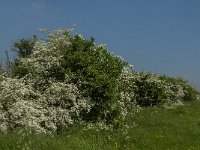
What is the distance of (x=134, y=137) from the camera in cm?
2083

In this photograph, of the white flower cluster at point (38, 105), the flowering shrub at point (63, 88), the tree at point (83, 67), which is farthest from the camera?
the tree at point (83, 67)

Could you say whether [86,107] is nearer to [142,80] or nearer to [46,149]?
[46,149]

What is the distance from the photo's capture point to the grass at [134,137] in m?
16.1

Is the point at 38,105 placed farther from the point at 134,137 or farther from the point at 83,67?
the point at 134,137

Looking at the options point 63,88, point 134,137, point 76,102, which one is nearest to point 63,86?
point 63,88

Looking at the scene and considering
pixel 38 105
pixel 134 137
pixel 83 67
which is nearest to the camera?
pixel 38 105

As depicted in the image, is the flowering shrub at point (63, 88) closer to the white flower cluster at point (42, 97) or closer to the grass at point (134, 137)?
the white flower cluster at point (42, 97)

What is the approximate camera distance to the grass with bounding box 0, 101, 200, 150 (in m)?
16.1

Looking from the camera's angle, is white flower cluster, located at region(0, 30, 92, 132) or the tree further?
the tree

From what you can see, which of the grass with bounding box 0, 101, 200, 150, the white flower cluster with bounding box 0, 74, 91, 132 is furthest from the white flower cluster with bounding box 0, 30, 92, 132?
the grass with bounding box 0, 101, 200, 150

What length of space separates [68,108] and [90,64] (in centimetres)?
212

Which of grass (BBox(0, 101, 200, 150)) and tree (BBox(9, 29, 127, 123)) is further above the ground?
tree (BBox(9, 29, 127, 123))

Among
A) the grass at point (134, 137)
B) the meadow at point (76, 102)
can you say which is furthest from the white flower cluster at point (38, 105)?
the grass at point (134, 137)

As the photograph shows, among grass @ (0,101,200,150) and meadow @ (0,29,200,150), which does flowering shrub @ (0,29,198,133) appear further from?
grass @ (0,101,200,150)
